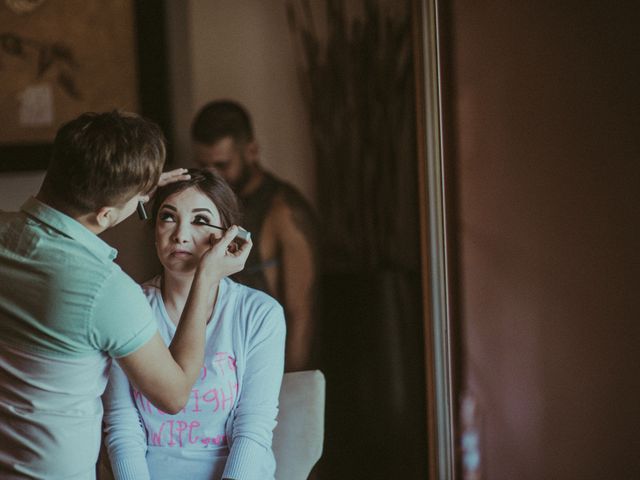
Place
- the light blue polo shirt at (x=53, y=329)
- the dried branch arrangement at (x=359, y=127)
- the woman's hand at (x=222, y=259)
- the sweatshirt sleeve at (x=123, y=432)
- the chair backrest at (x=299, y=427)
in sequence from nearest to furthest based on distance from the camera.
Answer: the light blue polo shirt at (x=53, y=329)
the woman's hand at (x=222, y=259)
the sweatshirt sleeve at (x=123, y=432)
the chair backrest at (x=299, y=427)
the dried branch arrangement at (x=359, y=127)

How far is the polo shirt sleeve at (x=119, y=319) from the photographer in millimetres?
996

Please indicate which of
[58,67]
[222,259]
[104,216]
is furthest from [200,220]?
[58,67]

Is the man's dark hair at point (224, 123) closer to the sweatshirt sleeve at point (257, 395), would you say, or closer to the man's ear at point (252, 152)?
the man's ear at point (252, 152)

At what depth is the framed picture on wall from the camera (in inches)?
70.5

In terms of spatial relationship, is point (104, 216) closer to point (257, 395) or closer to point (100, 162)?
point (100, 162)

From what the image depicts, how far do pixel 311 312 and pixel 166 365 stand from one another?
659 mm

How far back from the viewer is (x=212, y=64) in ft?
5.59

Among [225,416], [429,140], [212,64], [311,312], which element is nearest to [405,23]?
[429,140]

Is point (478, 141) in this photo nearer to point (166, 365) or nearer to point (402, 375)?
point (402, 375)

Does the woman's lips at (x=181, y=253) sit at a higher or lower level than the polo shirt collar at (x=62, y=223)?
lower

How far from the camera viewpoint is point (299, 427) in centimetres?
151

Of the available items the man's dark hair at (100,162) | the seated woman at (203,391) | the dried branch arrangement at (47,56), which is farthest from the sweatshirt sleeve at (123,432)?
the dried branch arrangement at (47,56)

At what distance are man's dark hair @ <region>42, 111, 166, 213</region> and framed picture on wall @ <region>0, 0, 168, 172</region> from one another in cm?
74

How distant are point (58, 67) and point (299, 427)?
3.69 feet
